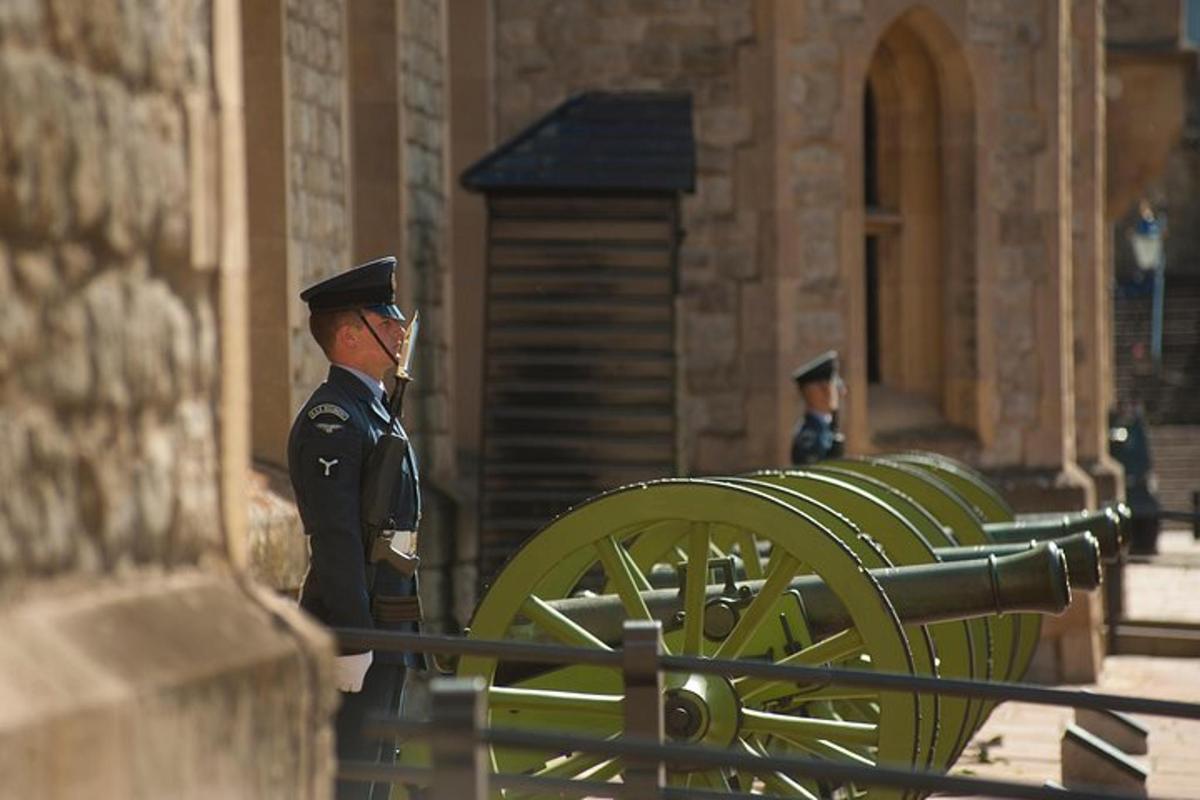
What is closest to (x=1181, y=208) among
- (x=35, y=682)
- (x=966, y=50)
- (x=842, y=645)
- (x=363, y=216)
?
(x=966, y=50)

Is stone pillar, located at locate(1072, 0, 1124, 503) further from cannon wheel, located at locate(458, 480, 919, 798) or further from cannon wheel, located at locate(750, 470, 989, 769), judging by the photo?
cannon wheel, located at locate(458, 480, 919, 798)

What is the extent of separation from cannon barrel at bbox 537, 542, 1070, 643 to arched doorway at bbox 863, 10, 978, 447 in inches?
254

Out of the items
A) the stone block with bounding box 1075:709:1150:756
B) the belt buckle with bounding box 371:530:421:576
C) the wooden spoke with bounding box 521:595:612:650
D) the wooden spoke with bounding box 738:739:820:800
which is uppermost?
the belt buckle with bounding box 371:530:421:576

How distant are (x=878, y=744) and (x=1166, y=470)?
81.3ft

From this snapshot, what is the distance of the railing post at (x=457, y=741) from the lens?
11.2 feet

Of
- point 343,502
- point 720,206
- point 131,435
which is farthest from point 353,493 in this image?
point 720,206

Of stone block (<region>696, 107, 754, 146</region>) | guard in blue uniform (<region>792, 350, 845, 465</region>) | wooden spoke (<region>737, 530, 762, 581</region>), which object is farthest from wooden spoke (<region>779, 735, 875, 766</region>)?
stone block (<region>696, 107, 754, 146</region>)

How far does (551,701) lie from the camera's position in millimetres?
5918

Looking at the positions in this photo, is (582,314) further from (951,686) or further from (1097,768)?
(951,686)

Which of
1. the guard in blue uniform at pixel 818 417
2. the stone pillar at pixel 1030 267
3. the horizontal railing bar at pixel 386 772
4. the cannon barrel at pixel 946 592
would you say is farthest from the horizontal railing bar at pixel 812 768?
the stone pillar at pixel 1030 267

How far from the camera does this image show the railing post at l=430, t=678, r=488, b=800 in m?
3.43

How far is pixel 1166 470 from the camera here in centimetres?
2997

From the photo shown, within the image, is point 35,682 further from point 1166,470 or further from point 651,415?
point 1166,470

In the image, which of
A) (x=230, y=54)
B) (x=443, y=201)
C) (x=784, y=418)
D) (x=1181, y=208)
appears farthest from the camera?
(x=1181, y=208)
